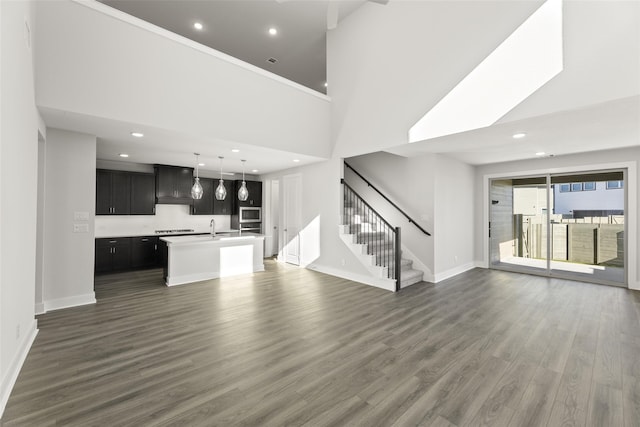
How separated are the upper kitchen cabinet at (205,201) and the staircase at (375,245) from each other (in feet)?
13.6

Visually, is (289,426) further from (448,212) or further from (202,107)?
(448,212)


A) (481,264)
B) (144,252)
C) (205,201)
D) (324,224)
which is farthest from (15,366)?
(481,264)

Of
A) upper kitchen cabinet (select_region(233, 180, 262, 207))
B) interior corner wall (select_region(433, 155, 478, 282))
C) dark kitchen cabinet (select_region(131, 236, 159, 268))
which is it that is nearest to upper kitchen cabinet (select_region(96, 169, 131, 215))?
dark kitchen cabinet (select_region(131, 236, 159, 268))

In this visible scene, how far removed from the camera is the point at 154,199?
7090 millimetres

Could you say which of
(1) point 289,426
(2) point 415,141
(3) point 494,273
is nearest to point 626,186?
(3) point 494,273

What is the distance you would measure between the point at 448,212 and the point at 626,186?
3.24 meters

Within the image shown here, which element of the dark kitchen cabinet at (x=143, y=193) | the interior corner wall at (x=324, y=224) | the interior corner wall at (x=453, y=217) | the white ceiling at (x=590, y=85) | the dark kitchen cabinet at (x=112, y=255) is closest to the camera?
the white ceiling at (x=590, y=85)

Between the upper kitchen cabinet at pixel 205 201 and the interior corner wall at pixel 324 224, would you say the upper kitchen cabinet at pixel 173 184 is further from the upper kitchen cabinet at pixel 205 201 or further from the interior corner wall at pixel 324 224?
the interior corner wall at pixel 324 224

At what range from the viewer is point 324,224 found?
254 inches

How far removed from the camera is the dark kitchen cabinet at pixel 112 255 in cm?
621

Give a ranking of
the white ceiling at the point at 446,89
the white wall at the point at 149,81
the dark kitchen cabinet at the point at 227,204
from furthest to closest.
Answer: the dark kitchen cabinet at the point at 227,204 < the white wall at the point at 149,81 < the white ceiling at the point at 446,89

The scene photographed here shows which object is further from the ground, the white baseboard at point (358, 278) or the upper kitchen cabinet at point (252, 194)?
the upper kitchen cabinet at point (252, 194)

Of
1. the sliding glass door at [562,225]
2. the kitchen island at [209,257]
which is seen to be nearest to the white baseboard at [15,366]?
the kitchen island at [209,257]

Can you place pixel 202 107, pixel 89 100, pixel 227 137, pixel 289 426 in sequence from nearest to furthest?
pixel 289 426 → pixel 89 100 → pixel 202 107 → pixel 227 137
